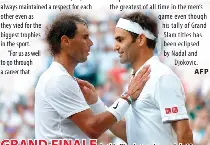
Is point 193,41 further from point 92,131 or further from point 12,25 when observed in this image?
point 12,25

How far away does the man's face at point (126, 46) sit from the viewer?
1649 mm

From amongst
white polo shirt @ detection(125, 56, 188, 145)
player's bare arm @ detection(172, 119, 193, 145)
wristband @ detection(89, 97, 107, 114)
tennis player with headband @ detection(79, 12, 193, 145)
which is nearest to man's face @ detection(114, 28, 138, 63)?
tennis player with headband @ detection(79, 12, 193, 145)

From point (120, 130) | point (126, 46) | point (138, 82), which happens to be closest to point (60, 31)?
point (126, 46)

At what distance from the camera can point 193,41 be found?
1.95 meters

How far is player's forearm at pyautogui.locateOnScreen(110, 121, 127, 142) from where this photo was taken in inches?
70.4

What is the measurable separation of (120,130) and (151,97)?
0.34 meters

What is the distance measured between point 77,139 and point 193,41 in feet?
2.45

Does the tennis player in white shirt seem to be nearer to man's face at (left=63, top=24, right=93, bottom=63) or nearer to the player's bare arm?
man's face at (left=63, top=24, right=93, bottom=63)

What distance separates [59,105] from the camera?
5.09 feet

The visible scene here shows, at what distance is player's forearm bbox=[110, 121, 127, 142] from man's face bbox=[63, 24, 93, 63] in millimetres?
326

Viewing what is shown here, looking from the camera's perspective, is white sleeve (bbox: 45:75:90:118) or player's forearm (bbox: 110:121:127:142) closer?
white sleeve (bbox: 45:75:90:118)

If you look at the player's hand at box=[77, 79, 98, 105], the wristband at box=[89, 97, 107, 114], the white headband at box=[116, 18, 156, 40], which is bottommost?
the wristband at box=[89, 97, 107, 114]

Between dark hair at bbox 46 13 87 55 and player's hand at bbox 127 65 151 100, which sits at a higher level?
dark hair at bbox 46 13 87 55

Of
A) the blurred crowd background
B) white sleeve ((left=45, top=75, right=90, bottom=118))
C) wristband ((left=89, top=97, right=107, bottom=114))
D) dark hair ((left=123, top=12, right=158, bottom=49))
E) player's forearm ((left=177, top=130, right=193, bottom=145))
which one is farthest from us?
the blurred crowd background
